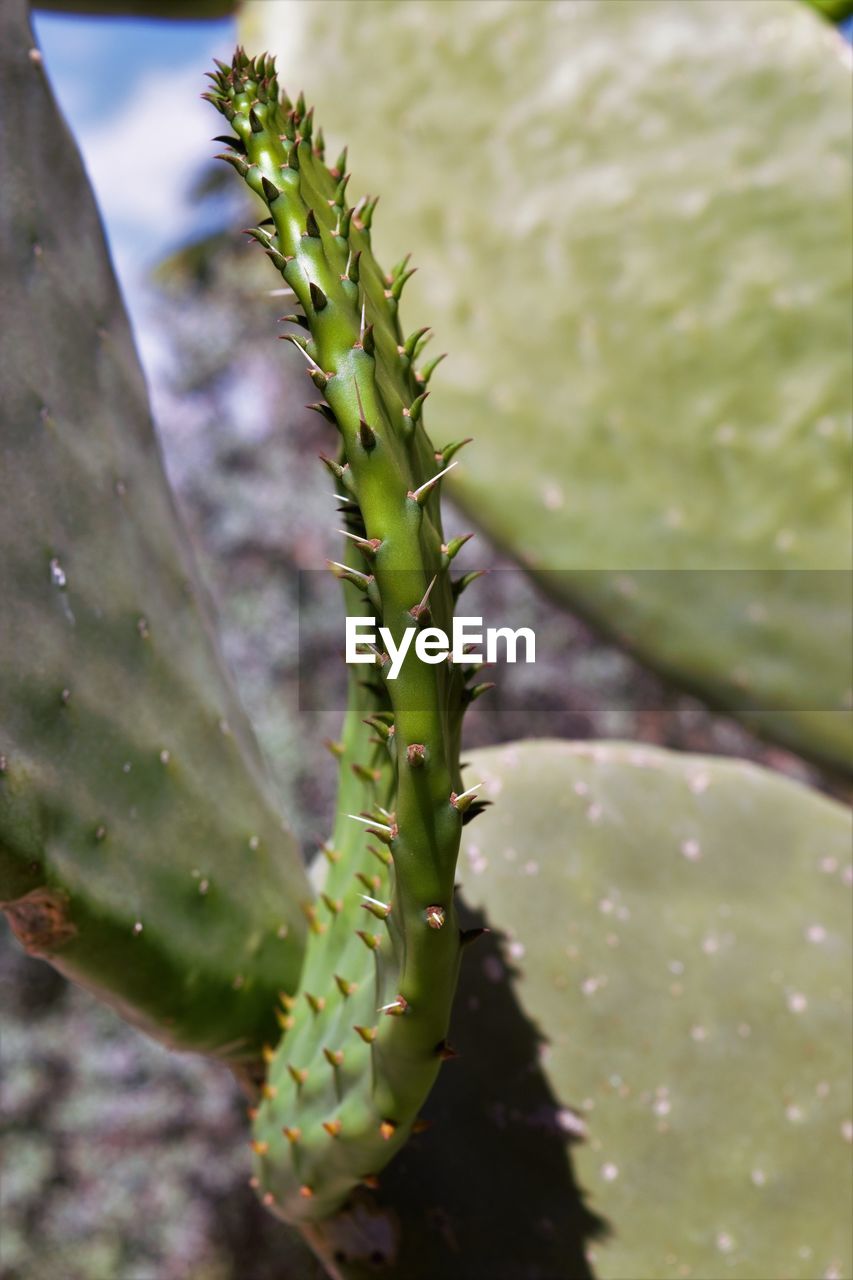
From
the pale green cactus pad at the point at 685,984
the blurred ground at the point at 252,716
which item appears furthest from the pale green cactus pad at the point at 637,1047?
the blurred ground at the point at 252,716

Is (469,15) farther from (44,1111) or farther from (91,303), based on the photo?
(44,1111)

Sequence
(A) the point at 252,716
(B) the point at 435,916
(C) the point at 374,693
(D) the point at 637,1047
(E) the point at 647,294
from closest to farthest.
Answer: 1. (B) the point at 435,916
2. (C) the point at 374,693
3. (D) the point at 637,1047
4. (E) the point at 647,294
5. (A) the point at 252,716

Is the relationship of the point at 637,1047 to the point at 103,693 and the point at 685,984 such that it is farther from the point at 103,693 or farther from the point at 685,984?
the point at 103,693

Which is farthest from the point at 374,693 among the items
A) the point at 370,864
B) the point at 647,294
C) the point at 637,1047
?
the point at 647,294

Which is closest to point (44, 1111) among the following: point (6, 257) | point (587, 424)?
point (587, 424)

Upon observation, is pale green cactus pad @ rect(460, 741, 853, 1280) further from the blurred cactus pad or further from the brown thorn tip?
the brown thorn tip

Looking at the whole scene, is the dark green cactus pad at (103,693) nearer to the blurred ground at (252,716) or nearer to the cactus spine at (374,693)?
the cactus spine at (374,693)
